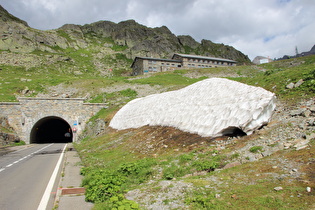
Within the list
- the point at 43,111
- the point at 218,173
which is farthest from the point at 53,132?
the point at 218,173

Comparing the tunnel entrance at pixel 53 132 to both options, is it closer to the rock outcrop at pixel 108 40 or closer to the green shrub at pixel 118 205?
the green shrub at pixel 118 205

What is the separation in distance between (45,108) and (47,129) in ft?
53.5

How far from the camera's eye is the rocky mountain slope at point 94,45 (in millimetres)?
97125

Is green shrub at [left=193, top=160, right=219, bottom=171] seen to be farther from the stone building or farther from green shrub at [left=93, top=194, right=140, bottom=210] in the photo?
the stone building

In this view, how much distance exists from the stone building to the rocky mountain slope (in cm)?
3211

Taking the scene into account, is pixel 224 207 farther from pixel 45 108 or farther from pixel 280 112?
pixel 45 108

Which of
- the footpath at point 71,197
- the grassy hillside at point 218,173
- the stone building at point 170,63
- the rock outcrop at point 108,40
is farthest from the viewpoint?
the rock outcrop at point 108,40

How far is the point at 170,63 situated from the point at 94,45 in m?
82.5

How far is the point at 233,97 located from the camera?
42.4 feet

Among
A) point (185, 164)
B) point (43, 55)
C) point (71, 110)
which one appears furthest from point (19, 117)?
point (43, 55)

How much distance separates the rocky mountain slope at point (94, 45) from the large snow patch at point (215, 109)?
8502 centimetres

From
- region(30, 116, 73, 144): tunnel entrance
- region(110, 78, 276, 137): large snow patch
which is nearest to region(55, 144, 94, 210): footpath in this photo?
region(110, 78, 276, 137): large snow patch

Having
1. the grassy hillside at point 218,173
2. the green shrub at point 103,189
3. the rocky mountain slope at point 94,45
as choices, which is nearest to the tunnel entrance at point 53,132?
the grassy hillside at point 218,173

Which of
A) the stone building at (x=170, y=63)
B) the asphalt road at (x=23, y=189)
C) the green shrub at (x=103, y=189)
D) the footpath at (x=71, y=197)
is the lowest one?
the asphalt road at (x=23, y=189)
